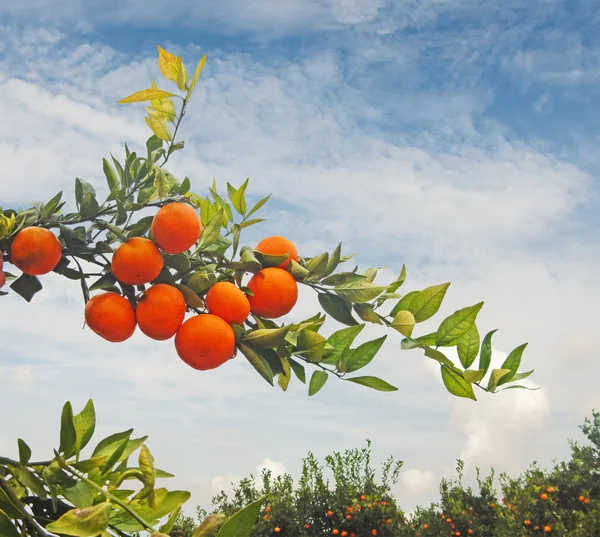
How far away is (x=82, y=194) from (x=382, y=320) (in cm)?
81

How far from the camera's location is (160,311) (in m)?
1.54

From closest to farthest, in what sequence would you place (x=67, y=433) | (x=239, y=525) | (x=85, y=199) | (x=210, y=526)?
1. (x=239, y=525)
2. (x=210, y=526)
3. (x=67, y=433)
4. (x=85, y=199)

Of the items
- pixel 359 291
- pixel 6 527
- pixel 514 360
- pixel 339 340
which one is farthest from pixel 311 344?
pixel 6 527

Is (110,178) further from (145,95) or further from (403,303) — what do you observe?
(403,303)

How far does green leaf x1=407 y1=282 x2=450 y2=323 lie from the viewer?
1.71 m

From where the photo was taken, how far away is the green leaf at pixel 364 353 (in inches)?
65.5

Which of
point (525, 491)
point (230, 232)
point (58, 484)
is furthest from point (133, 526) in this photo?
point (525, 491)

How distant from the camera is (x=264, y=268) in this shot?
167 cm

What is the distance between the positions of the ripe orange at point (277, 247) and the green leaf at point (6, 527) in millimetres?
818

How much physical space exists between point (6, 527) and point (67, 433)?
0.19 meters

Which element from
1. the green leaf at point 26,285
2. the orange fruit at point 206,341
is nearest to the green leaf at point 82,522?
the orange fruit at point 206,341

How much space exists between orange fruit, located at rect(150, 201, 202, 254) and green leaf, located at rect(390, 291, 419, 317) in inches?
21.9

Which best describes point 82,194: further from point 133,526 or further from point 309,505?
point 309,505

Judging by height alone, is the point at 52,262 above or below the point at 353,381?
above
